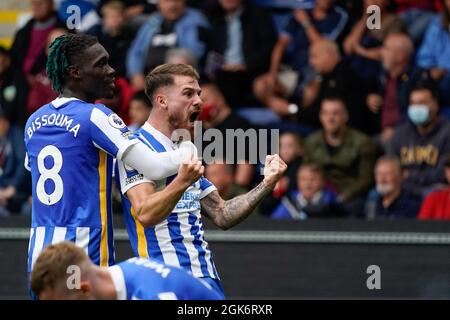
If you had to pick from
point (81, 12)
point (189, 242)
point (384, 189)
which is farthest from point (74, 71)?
point (81, 12)

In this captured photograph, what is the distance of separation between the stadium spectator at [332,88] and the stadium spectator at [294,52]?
16 centimetres

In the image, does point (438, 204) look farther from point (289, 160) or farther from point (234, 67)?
point (234, 67)

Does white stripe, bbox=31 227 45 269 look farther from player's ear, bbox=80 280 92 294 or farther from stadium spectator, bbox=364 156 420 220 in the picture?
stadium spectator, bbox=364 156 420 220

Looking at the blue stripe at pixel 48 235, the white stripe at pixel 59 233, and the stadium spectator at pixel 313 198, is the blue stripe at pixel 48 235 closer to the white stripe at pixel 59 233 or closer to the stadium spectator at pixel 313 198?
the white stripe at pixel 59 233

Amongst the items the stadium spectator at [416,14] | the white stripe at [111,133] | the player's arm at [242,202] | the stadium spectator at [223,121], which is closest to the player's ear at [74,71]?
the white stripe at [111,133]

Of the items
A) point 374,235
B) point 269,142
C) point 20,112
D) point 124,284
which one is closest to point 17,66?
point 20,112

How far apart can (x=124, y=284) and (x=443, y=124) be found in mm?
5905

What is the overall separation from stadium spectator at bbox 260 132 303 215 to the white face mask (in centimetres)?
81

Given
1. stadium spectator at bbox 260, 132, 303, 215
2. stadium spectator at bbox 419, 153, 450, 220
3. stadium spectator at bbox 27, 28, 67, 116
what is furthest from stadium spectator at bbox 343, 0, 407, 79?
stadium spectator at bbox 27, 28, 67, 116

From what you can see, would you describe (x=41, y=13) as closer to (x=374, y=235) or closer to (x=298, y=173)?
(x=298, y=173)

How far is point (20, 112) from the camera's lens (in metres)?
11.8

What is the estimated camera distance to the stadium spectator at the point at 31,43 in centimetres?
1191

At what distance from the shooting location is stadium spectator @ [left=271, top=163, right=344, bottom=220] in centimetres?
1027

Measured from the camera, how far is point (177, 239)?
6285 mm
